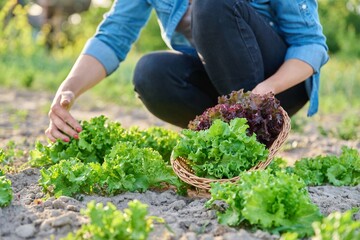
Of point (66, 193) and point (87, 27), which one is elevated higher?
point (66, 193)

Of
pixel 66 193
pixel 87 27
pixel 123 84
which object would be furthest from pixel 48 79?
pixel 66 193

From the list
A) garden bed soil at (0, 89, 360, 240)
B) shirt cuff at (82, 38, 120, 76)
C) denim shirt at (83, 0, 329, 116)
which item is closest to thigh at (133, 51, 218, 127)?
denim shirt at (83, 0, 329, 116)

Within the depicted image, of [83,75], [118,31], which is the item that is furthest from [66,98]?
[118,31]

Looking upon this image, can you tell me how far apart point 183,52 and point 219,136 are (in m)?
1.41

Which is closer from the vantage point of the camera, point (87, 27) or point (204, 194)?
point (204, 194)

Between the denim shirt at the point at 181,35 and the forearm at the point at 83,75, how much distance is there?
0.15 feet

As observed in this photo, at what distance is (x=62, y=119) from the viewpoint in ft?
11.0

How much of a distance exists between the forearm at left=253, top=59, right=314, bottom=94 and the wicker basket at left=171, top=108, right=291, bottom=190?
29 cm

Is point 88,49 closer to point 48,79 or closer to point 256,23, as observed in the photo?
point 256,23

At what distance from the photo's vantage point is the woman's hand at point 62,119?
331 centimetres

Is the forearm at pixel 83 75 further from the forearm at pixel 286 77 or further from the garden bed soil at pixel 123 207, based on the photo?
the forearm at pixel 286 77

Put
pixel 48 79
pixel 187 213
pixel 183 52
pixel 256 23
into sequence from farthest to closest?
pixel 48 79 → pixel 183 52 → pixel 256 23 → pixel 187 213

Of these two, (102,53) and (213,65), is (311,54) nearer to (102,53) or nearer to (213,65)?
(213,65)

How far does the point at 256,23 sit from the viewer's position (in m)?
3.63
